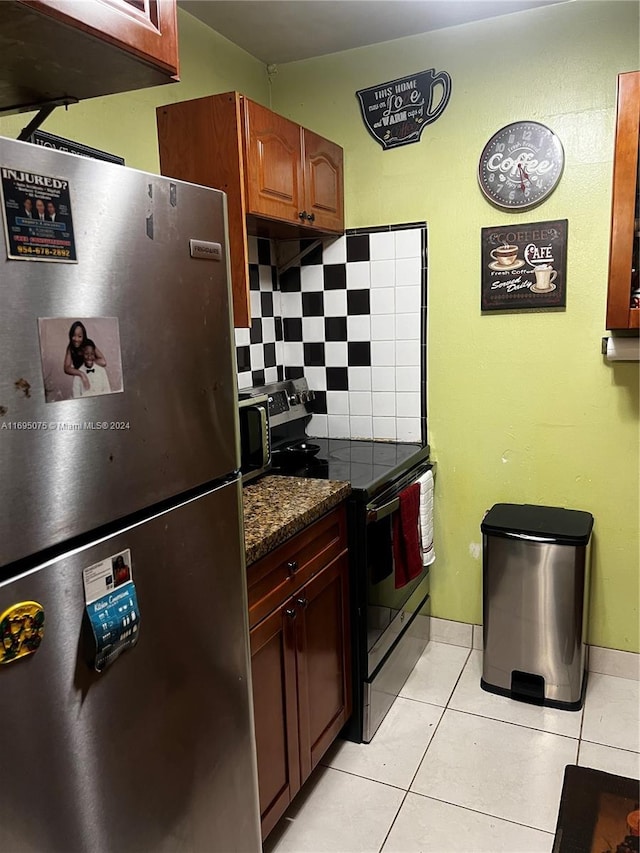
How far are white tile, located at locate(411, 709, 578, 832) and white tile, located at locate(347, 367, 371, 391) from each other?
1.38 m

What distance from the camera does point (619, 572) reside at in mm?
2480

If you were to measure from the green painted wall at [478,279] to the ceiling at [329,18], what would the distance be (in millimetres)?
63

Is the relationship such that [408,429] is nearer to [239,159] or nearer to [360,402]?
[360,402]

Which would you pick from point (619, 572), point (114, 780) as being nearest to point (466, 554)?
point (619, 572)

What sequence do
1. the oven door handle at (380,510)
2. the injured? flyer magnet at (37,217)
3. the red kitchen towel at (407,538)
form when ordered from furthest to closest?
the red kitchen towel at (407,538)
the oven door handle at (380,510)
the injured? flyer magnet at (37,217)

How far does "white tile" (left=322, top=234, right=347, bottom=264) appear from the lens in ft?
A: 8.92

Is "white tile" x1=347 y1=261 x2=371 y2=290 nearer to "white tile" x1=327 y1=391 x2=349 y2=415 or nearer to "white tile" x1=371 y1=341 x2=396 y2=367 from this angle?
"white tile" x1=371 y1=341 x2=396 y2=367

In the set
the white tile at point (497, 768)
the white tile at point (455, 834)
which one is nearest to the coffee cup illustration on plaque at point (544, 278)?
the white tile at point (497, 768)

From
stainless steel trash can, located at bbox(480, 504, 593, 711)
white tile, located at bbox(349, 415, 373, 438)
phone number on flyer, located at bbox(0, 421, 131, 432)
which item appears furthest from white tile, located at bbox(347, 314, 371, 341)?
phone number on flyer, located at bbox(0, 421, 131, 432)

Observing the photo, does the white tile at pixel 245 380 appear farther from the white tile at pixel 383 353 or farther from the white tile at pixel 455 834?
the white tile at pixel 455 834

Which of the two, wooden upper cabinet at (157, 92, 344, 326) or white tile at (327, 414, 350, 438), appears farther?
white tile at (327, 414, 350, 438)

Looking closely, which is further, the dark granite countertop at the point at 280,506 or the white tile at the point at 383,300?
the white tile at the point at 383,300

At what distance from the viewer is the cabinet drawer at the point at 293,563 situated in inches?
62.8

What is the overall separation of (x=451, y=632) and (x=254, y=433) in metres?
1.53
